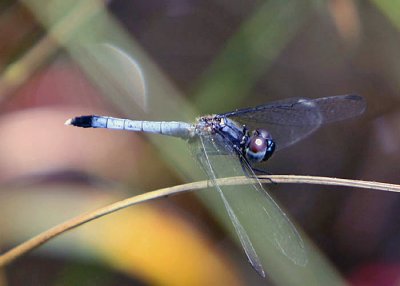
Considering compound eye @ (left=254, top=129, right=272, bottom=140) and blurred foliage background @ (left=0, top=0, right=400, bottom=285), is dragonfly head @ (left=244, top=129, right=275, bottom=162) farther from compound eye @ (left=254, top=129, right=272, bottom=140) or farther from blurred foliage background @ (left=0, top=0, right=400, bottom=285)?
blurred foliage background @ (left=0, top=0, right=400, bottom=285)

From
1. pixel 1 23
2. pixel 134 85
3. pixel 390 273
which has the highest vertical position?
pixel 1 23

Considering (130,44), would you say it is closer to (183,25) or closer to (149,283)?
(183,25)

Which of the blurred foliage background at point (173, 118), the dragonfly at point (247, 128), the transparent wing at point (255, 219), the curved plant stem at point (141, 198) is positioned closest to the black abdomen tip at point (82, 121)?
the dragonfly at point (247, 128)

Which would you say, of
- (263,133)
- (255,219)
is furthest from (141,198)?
(263,133)

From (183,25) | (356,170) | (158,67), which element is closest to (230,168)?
(356,170)

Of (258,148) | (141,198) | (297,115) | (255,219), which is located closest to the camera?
(141,198)

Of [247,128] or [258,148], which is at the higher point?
[247,128]

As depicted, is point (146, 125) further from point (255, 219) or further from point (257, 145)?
point (255, 219)

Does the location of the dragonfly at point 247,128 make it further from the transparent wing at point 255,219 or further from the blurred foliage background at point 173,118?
the blurred foliage background at point 173,118
